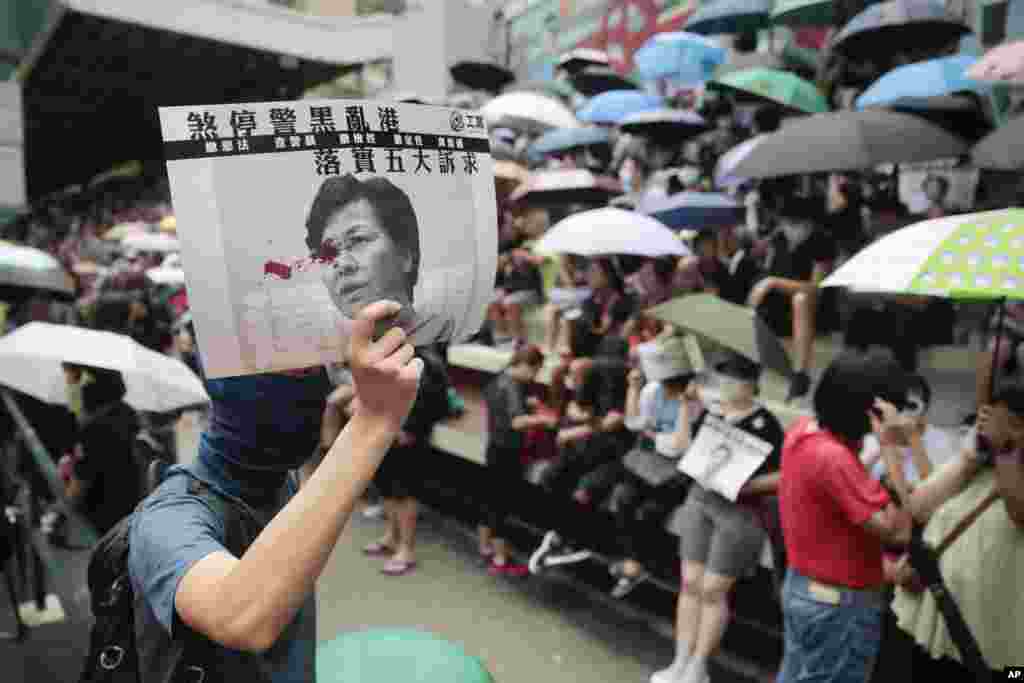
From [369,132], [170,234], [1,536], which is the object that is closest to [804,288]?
[369,132]

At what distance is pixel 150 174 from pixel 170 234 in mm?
19223

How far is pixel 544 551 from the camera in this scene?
534 cm

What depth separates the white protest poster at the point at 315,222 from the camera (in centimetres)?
101

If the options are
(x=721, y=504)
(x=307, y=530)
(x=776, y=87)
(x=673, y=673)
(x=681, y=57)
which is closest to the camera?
(x=307, y=530)

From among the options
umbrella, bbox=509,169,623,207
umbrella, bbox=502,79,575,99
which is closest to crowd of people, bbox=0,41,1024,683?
umbrella, bbox=509,169,623,207

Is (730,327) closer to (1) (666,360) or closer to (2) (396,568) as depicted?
(1) (666,360)

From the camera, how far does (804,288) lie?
16.4 feet

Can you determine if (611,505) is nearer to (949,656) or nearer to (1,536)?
(949,656)

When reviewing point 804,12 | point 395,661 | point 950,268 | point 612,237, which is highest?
point 804,12

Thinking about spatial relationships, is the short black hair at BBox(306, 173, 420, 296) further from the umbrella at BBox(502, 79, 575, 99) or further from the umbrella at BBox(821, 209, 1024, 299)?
the umbrella at BBox(502, 79, 575, 99)

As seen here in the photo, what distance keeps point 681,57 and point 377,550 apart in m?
5.72

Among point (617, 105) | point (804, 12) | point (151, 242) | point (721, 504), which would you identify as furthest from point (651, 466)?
point (151, 242)

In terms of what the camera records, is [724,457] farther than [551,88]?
No

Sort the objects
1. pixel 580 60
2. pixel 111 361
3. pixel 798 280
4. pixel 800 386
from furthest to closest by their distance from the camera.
Result: pixel 580 60, pixel 798 280, pixel 800 386, pixel 111 361
